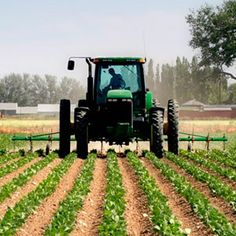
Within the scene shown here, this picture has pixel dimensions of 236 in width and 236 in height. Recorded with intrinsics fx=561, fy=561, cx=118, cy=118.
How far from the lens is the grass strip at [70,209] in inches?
292

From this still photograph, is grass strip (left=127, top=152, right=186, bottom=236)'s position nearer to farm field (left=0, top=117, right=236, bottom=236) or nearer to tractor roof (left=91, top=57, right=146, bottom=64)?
farm field (left=0, top=117, right=236, bottom=236)

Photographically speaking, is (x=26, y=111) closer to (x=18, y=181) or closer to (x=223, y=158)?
(x=223, y=158)

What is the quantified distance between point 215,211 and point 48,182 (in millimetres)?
4233

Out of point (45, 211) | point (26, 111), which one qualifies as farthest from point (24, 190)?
point (26, 111)

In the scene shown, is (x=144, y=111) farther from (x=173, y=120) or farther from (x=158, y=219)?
(x=158, y=219)

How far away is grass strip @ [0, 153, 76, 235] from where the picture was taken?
767cm

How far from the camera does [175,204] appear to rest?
9.74 metres

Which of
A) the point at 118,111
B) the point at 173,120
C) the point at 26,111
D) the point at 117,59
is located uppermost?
the point at 117,59

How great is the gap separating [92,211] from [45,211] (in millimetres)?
761

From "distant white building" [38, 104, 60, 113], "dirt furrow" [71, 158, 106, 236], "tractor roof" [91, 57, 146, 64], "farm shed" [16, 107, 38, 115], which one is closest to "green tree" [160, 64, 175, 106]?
"distant white building" [38, 104, 60, 113]

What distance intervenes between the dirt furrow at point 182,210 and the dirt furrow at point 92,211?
1223 mm

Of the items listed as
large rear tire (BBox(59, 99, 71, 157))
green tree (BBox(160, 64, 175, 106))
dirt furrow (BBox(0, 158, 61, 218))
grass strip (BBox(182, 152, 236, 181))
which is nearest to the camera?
dirt furrow (BBox(0, 158, 61, 218))

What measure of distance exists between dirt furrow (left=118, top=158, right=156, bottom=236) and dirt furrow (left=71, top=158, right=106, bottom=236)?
1.52ft

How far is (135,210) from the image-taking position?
30.2 ft
